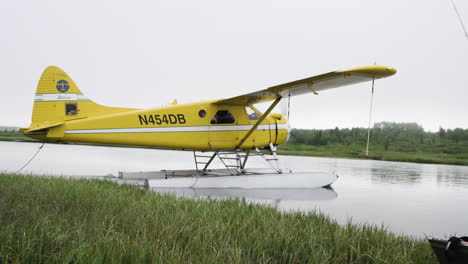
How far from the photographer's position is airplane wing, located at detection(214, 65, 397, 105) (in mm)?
7848

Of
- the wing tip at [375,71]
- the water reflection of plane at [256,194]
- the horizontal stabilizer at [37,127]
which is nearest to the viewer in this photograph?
the wing tip at [375,71]

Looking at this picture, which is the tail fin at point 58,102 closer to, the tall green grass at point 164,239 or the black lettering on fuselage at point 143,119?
the black lettering on fuselage at point 143,119

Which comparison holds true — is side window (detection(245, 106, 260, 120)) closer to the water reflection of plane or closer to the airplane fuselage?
the airplane fuselage

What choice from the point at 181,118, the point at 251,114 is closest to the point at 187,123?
the point at 181,118

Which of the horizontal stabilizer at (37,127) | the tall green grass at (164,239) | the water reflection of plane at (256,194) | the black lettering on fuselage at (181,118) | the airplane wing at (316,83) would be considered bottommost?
the water reflection of plane at (256,194)

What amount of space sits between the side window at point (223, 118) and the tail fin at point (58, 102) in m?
3.06

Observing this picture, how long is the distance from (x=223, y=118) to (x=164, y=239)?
7.67m

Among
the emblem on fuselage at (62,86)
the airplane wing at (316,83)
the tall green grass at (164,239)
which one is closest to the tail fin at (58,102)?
the emblem on fuselage at (62,86)

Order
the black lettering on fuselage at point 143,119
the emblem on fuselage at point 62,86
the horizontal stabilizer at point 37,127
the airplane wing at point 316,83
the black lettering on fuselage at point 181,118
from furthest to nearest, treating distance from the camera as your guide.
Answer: the black lettering on fuselage at point 181,118 < the black lettering on fuselage at point 143,119 < the emblem on fuselage at point 62,86 < the horizontal stabilizer at point 37,127 < the airplane wing at point 316,83

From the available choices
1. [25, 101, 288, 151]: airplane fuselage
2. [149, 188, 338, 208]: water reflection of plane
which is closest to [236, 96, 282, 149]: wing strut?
[25, 101, 288, 151]: airplane fuselage

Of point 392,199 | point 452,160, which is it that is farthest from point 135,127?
point 452,160

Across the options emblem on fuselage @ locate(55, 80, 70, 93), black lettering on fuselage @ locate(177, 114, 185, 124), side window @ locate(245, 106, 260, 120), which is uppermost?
emblem on fuselage @ locate(55, 80, 70, 93)

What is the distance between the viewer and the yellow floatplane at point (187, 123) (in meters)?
8.76

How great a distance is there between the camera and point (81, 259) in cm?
215
